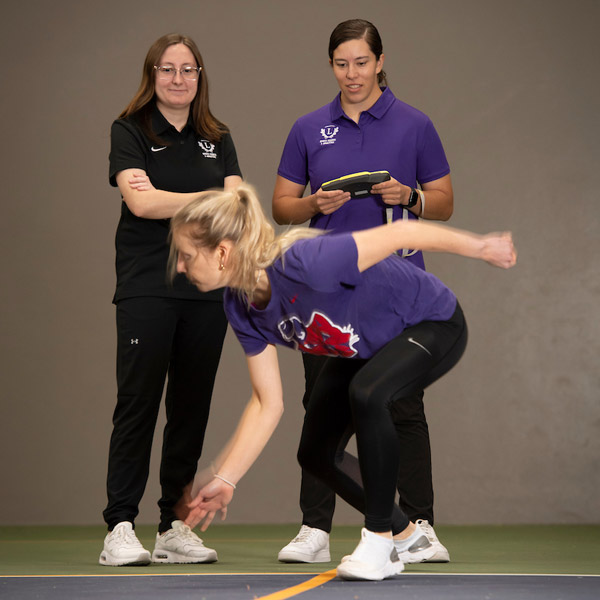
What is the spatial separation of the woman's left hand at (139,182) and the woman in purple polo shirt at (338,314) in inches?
21.7

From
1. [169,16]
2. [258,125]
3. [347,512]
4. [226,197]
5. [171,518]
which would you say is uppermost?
[169,16]

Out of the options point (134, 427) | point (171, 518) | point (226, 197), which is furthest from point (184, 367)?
point (226, 197)

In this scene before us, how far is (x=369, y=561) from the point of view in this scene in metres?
2.20

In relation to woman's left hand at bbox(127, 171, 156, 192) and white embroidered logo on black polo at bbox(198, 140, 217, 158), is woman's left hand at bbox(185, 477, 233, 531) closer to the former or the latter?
woman's left hand at bbox(127, 171, 156, 192)

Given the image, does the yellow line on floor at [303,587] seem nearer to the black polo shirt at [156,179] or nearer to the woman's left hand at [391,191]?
the black polo shirt at [156,179]

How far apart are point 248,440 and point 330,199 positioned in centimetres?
86

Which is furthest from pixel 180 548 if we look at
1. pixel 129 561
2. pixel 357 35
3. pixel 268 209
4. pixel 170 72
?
pixel 268 209

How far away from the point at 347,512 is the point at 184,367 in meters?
→ 1.99

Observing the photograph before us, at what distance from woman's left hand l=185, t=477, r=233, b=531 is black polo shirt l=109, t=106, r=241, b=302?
85 cm

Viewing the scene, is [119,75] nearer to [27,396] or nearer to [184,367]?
[27,396]

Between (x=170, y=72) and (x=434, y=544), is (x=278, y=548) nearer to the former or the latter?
(x=434, y=544)

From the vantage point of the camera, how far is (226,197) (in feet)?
7.43

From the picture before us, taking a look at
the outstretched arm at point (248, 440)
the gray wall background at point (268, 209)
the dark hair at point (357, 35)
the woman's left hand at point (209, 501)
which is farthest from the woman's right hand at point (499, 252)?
the gray wall background at point (268, 209)

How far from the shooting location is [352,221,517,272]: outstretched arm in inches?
86.2
